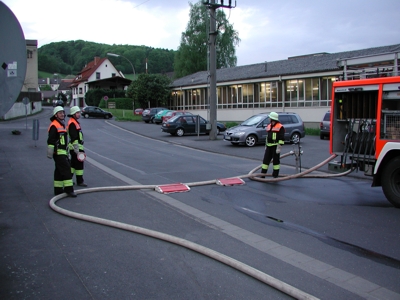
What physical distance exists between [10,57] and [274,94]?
33913mm

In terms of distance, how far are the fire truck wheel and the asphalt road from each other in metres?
0.29

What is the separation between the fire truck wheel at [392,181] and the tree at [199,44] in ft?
175

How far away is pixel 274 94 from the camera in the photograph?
36.3 metres

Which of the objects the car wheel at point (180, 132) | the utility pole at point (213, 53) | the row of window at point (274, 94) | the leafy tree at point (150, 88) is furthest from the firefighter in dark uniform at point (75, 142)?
the leafy tree at point (150, 88)

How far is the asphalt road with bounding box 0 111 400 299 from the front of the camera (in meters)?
4.20

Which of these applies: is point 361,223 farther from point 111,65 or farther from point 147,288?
point 111,65

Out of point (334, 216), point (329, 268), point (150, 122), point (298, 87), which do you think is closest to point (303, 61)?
point (298, 87)

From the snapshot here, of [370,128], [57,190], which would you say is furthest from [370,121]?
[57,190]

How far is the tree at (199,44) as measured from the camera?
59000 millimetres

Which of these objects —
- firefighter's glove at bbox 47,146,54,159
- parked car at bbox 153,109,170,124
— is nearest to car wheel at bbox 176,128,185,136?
parked car at bbox 153,109,170,124

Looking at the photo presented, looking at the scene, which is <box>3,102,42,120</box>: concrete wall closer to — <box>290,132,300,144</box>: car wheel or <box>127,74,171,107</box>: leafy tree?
<box>127,74,171,107</box>: leafy tree

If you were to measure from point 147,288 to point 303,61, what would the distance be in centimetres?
3529

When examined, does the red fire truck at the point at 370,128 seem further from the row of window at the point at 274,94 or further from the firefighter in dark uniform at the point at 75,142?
the row of window at the point at 274,94

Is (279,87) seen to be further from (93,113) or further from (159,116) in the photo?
(93,113)
